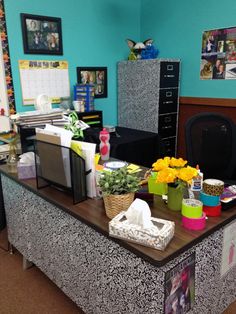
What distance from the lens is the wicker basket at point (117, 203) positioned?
3.85 feet

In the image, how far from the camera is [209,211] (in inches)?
48.6

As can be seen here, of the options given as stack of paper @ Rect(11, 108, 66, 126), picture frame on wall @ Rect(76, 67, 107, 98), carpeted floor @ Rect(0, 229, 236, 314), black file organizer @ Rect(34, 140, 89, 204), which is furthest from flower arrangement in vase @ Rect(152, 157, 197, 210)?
picture frame on wall @ Rect(76, 67, 107, 98)

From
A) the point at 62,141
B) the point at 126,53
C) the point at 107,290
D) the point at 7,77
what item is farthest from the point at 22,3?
the point at 107,290

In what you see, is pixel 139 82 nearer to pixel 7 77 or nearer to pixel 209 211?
pixel 7 77

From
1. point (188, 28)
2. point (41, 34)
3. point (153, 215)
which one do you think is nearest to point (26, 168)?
point (153, 215)

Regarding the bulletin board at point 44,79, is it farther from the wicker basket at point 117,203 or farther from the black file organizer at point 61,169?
the wicker basket at point 117,203

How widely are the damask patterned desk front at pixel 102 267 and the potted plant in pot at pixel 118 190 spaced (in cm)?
14

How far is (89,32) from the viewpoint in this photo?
3.17 m

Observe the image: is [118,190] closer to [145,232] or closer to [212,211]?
[145,232]

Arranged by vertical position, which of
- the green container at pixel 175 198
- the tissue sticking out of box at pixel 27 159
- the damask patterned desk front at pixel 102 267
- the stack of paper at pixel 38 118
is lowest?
the damask patterned desk front at pixel 102 267

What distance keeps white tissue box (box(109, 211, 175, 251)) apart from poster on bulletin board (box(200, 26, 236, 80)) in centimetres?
230

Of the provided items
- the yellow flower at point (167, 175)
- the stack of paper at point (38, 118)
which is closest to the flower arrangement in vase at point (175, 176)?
the yellow flower at point (167, 175)

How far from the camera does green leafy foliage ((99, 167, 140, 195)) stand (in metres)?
1.18

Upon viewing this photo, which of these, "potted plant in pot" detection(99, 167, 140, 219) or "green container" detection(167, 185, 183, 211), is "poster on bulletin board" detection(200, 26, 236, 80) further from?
"potted plant in pot" detection(99, 167, 140, 219)
